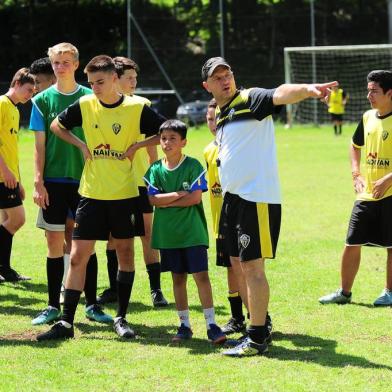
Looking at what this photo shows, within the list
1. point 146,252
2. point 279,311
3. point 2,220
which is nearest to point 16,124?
point 2,220

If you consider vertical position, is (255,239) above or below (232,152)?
below

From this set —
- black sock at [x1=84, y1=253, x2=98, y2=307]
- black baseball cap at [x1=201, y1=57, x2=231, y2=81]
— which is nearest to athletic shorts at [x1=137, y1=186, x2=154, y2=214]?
black sock at [x1=84, y1=253, x2=98, y2=307]

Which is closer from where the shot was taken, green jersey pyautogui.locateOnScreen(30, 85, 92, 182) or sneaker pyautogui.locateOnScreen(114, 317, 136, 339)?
sneaker pyautogui.locateOnScreen(114, 317, 136, 339)

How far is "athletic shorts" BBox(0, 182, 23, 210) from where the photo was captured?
964cm

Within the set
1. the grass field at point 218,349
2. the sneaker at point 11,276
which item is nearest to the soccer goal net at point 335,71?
the grass field at point 218,349

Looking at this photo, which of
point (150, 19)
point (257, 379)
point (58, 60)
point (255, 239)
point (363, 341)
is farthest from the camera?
point (150, 19)

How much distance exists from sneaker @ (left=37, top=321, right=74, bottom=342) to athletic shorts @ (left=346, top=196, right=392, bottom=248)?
9.13 feet

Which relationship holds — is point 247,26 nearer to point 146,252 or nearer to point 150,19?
point 150,19

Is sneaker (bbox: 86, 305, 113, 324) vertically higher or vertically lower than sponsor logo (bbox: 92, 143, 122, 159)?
lower

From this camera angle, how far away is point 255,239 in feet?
20.6

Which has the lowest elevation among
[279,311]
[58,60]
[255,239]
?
[279,311]

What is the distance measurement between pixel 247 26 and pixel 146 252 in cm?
3034

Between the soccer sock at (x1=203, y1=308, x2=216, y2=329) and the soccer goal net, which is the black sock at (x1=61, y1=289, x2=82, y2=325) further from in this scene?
the soccer goal net

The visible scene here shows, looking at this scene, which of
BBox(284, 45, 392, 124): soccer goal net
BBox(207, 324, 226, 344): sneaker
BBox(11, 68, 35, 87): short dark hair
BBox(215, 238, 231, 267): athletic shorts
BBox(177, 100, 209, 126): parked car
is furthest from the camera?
BBox(284, 45, 392, 124): soccer goal net
